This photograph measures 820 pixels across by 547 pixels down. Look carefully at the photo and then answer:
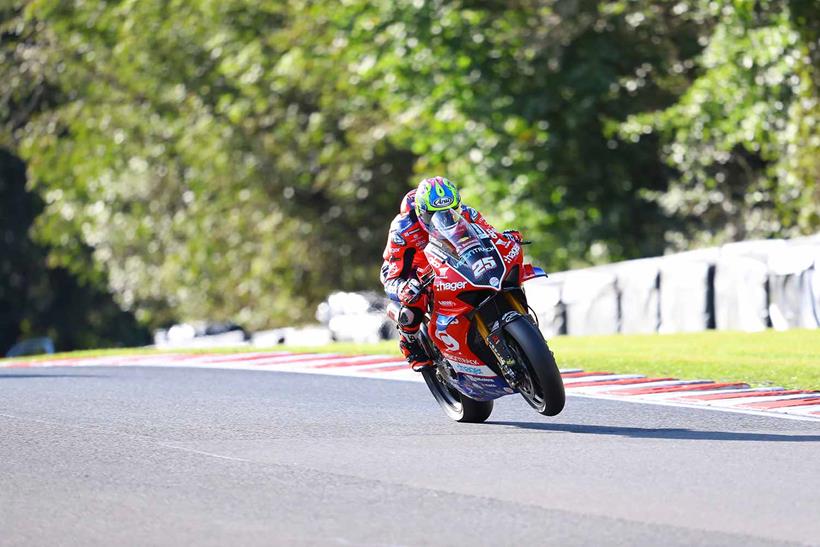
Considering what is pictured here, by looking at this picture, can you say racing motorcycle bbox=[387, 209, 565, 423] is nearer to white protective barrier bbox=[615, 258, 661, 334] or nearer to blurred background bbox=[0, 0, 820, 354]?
white protective barrier bbox=[615, 258, 661, 334]

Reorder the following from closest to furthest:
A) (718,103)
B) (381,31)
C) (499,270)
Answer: (499,270)
(718,103)
(381,31)

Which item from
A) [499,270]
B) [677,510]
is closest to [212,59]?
[499,270]

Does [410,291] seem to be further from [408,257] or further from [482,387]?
[482,387]

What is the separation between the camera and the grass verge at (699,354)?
14.8m

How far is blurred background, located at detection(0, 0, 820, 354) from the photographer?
96.0 feet

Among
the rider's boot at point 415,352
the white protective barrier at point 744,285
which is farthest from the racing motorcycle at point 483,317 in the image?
the white protective barrier at point 744,285

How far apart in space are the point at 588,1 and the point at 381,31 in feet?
12.5

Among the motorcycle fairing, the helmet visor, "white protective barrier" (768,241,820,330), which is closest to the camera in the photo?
the helmet visor

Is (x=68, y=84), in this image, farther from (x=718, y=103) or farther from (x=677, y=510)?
(x=677, y=510)

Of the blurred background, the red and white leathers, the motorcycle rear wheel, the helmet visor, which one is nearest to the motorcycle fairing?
the motorcycle rear wheel

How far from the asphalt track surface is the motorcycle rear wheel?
0.13 m

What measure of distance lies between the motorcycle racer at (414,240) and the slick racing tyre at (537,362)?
828 millimetres


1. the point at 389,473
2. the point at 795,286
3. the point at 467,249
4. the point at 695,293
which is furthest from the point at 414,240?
the point at 695,293

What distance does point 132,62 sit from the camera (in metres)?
37.9
